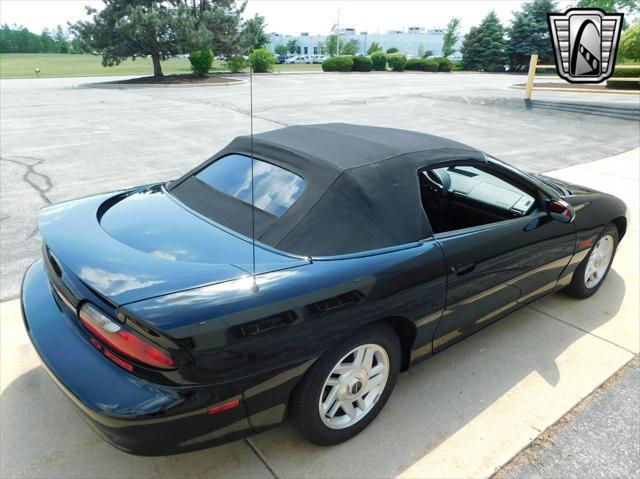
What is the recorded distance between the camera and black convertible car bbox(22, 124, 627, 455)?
1734 mm

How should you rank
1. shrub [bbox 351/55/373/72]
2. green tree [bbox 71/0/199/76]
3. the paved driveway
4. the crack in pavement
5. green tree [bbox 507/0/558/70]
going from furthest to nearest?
1. green tree [bbox 507/0/558/70]
2. shrub [bbox 351/55/373/72]
3. green tree [bbox 71/0/199/76]
4. the paved driveway
5. the crack in pavement

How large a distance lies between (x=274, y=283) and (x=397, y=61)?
1763 inches

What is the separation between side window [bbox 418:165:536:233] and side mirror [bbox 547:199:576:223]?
0.36ft

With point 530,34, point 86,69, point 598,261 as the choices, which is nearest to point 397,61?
point 530,34

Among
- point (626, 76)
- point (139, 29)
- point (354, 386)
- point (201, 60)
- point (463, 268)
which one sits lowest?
point (354, 386)

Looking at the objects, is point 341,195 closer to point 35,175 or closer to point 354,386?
point 354,386

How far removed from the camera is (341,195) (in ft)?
7.43

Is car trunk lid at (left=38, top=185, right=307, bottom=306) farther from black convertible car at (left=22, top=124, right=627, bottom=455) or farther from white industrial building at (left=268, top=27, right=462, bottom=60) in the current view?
white industrial building at (left=268, top=27, right=462, bottom=60)

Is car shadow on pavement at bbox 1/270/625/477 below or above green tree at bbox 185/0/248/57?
below

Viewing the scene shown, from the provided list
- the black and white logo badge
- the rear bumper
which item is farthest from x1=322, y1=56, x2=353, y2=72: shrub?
the rear bumper

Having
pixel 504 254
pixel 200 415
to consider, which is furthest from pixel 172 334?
pixel 504 254

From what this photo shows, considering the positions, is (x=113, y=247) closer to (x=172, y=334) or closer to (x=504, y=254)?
(x=172, y=334)

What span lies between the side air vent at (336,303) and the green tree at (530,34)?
50882mm

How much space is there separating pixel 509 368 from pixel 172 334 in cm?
223
